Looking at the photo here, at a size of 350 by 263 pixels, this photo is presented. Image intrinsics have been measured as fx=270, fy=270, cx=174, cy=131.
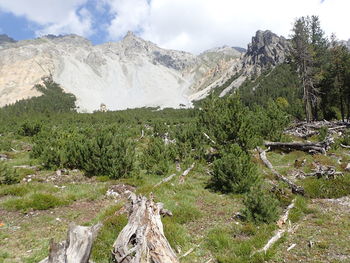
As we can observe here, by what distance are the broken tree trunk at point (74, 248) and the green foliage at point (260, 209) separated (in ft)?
18.8

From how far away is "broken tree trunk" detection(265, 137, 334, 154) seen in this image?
2014 cm

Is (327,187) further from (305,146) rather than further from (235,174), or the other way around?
(305,146)

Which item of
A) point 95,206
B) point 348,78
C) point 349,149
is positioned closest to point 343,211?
point 95,206

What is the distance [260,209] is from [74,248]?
6.30 meters

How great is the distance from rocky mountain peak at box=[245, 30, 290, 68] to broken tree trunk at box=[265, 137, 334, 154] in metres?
133

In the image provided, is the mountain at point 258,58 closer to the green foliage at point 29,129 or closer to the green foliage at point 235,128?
the green foliage at point 29,129

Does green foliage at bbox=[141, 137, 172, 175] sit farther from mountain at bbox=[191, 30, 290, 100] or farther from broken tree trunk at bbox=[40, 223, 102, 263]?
mountain at bbox=[191, 30, 290, 100]

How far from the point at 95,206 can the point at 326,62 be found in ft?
181

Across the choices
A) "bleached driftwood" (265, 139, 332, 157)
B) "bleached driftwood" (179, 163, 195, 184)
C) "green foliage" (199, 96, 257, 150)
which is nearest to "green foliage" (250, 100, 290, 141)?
"bleached driftwood" (265, 139, 332, 157)

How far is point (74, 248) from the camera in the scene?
5.12 meters

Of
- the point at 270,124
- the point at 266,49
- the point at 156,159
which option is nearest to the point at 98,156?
the point at 156,159

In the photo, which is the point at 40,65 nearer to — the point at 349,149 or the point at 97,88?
the point at 97,88

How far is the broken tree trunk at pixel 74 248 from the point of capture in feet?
15.9

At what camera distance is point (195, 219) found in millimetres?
9742
